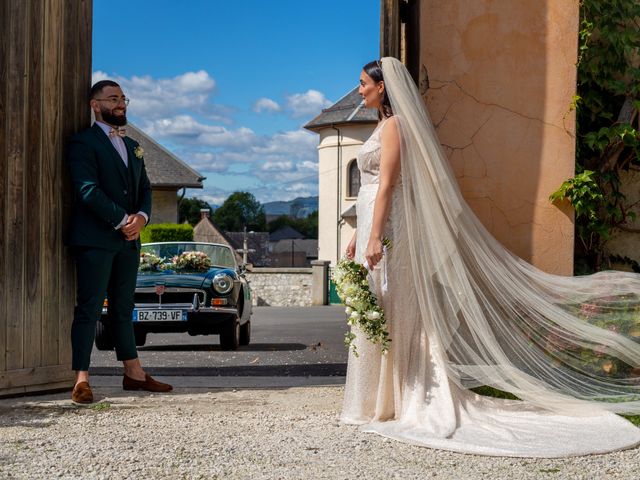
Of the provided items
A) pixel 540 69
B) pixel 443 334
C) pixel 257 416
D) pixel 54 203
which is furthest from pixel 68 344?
pixel 540 69

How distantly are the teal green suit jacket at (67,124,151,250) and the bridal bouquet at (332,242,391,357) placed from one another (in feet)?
5.31

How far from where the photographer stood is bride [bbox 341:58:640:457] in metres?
5.02

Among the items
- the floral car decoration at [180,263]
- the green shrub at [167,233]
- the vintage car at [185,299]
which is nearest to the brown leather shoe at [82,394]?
the vintage car at [185,299]

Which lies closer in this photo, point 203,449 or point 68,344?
point 203,449

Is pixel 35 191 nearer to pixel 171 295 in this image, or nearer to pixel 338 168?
pixel 171 295

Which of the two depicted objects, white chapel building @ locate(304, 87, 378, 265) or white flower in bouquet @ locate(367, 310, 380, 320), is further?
white chapel building @ locate(304, 87, 378, 265)

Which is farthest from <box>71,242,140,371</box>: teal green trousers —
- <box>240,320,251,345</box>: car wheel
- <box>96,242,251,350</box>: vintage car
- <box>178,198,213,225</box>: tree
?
<box>178,198,213,225</box>: tree

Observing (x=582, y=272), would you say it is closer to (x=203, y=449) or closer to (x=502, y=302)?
(x=502, y=302)

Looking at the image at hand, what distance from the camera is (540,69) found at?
21.1ft

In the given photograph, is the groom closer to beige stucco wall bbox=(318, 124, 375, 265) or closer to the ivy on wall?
the ivy on wall

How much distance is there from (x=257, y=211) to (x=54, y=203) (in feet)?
461

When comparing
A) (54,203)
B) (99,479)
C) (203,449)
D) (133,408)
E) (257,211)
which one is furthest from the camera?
(257,211)

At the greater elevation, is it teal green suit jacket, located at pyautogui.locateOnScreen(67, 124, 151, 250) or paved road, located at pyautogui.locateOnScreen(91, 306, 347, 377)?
teal green suit jacket, located at pyautogui.locateOnScreen(67, 124, 151, 250)

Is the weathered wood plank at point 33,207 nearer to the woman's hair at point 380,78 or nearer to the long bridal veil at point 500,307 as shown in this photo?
the woman's hair at point 380,78
